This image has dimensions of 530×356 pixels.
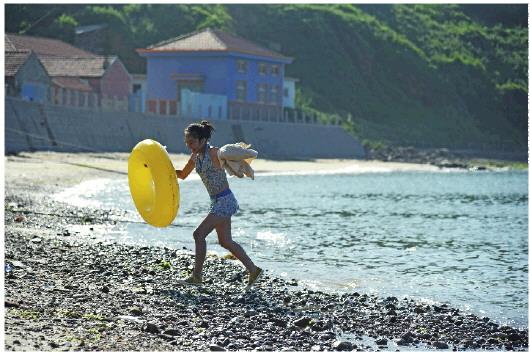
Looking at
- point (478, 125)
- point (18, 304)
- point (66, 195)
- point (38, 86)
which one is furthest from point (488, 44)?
point (18, 304)

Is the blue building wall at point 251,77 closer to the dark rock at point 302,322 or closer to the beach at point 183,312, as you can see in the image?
the beach at point 183,312

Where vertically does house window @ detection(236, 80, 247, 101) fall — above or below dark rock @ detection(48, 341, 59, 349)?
above

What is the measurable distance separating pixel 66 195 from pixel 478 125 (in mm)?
70728

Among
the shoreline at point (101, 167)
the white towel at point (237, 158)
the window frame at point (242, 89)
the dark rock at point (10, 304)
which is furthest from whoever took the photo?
the window frame at point (242, 89)

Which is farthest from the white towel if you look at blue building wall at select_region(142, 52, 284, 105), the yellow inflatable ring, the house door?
the house door

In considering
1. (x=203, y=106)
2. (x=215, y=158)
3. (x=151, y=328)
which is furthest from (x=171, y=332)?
(x=203, y=106)

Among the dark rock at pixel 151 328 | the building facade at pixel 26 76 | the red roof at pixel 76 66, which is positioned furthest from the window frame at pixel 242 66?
the dark rock at pixel 151 328

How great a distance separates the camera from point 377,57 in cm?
9331

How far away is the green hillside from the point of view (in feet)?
245

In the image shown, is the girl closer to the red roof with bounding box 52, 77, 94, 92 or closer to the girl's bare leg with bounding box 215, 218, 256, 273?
the girl's bare leg with bounding box 215, 218, 256, 273

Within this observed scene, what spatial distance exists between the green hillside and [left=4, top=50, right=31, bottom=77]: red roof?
1827 centimetres

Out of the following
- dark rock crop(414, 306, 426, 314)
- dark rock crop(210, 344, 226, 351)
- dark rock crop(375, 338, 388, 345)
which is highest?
dark rock crop(210, 344, 226, 351)

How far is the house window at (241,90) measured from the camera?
62.3 m

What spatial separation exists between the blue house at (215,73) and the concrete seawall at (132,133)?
236 centimetres
